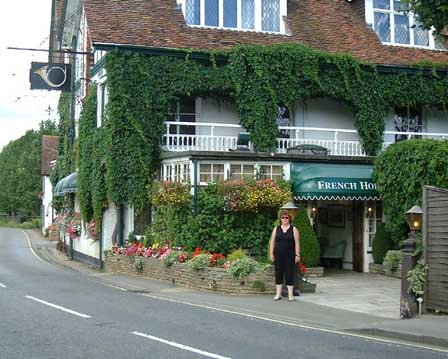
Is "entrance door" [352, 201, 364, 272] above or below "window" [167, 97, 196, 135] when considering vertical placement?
below

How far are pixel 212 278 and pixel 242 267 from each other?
994mm

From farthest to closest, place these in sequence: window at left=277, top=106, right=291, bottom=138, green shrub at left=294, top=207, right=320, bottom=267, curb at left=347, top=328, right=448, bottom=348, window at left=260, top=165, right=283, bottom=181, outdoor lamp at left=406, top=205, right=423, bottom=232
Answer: window at left=277, top=106, right=291, bottom=138 → window at left=260, top=165, right=283, bottom=181 → green shrub at left=294, top=207, right=320, bottom=267 → outdoor lamp at left=406, top=205, right=423, bottom=232 → curb at left=347, top=328, right=448, bottom=348

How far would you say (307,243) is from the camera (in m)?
19.7

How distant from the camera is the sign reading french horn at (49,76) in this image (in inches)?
1072

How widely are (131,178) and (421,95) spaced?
1072 centimetres

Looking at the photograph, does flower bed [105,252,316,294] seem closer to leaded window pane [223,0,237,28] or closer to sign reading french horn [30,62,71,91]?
leaded window pane [223,0,237,28]

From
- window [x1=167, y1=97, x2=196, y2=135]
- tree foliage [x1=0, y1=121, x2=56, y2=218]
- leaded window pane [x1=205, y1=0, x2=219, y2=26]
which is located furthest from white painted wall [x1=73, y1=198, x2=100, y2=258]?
tree foliage [x1=0, y1=121, x2=56, y2=218]

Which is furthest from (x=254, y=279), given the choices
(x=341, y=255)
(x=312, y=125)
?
(x=312, y=125)

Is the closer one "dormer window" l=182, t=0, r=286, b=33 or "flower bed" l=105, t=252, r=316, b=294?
"flower bed" l=105, t=252, r=316, b=294

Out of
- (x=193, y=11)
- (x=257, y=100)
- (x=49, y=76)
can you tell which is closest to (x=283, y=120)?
(x=257, y=100)

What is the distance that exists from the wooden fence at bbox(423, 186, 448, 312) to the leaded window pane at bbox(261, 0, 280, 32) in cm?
1376

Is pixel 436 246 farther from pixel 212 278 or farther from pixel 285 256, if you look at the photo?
pixel 212 278

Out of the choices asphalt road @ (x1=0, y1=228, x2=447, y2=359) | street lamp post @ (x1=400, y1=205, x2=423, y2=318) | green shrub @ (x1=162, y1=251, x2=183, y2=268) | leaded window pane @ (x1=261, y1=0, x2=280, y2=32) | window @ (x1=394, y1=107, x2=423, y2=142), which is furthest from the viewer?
window @ (x1=394, y1=107, x2=423, y2=142)

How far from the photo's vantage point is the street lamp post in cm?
1245
